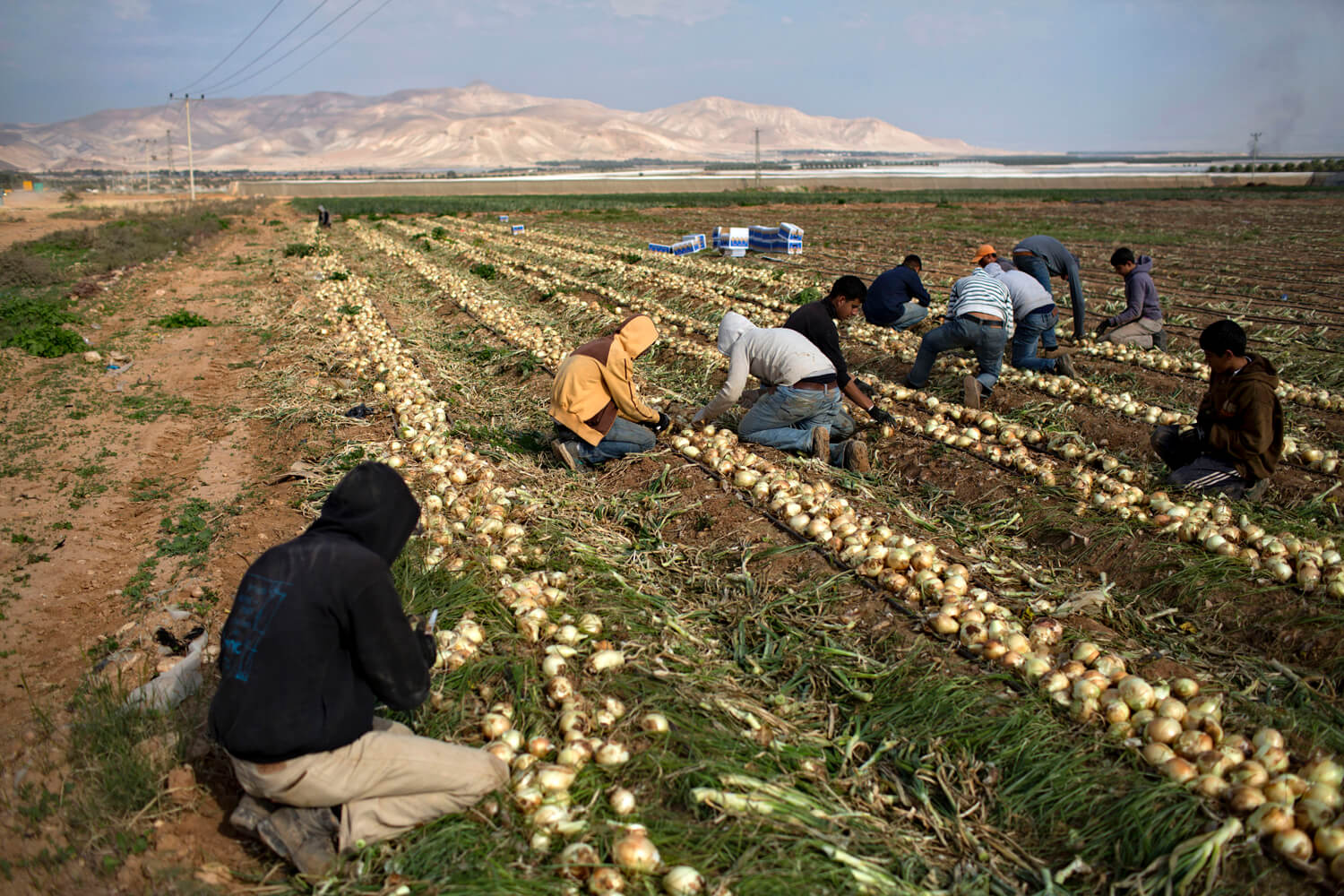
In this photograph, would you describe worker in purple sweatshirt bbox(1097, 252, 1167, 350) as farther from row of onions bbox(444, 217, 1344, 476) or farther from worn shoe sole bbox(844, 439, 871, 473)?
worn shoe sole bbox(844, 439, 871, 473)

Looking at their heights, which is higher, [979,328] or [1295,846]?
[979,328]

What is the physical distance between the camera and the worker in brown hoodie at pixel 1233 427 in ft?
15.9

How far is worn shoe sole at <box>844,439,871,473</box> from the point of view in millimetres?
5922

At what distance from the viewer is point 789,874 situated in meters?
2.49

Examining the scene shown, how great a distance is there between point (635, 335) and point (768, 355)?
110 centimetres

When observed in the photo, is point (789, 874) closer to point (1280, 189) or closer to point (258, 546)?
point (258, 546)

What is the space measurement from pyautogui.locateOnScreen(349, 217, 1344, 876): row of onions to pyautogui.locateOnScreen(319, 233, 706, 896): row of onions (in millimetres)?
1628

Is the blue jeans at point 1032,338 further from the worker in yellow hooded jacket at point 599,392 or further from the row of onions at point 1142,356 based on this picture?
the worker in yellow hooded jacket at point 599,392

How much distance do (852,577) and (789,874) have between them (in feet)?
6.83

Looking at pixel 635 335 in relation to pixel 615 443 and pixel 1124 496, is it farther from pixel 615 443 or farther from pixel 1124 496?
pixel 1124 496

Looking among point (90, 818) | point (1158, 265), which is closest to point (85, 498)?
point (90, 818)

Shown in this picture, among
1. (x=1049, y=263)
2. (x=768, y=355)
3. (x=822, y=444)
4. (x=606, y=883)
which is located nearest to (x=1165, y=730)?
(x=606, y=883)

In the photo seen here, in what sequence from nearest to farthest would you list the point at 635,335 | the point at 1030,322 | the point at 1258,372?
the point at 1258,372 → the point at 635,335 → the point at 1030,322

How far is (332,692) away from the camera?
2547 millimetres
